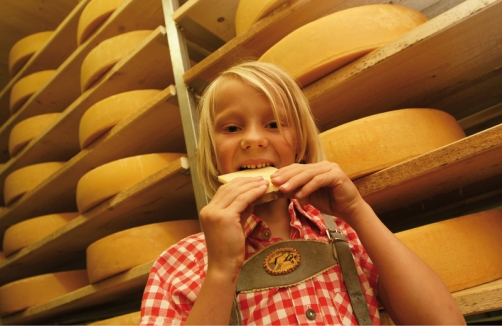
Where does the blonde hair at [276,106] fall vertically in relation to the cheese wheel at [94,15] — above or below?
below

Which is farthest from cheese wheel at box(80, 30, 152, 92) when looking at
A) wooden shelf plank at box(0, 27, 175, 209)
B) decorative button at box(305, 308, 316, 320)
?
decorative button at box(305, 308, 316, 320)

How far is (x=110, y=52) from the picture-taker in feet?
5.18

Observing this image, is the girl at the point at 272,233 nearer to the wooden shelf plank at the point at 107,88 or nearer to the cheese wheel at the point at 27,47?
the wooden shelf plank at the point at 107,88

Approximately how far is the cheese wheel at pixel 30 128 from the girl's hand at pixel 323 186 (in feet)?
5.96

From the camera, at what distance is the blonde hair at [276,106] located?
2.42 feet

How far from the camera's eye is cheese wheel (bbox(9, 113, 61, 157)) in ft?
6.60

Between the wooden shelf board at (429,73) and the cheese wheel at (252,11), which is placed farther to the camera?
the cheese wheel at (252,11)

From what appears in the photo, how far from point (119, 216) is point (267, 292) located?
3.60 ft

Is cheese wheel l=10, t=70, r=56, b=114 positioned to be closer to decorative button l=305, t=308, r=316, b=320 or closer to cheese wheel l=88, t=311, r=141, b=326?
cheese wheel l=88, t=311, r=141, b=326

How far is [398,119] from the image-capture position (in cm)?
85

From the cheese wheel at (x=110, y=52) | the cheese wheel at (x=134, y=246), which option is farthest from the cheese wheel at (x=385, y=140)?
the cheese wheel at (x=110, y=52)

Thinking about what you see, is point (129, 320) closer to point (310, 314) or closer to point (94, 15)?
point (310, 314)

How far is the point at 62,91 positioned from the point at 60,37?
318 mm

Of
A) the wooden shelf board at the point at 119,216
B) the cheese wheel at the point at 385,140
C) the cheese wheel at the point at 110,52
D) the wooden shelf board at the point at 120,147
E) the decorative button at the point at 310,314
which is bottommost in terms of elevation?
the decorative button at the point at 310,314
